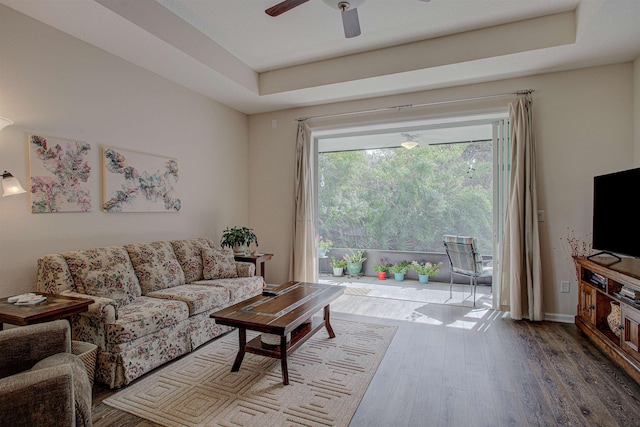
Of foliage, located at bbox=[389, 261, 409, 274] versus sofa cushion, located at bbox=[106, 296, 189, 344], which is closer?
sofa cushion, located at bbox=[106, 296, 189, 344]

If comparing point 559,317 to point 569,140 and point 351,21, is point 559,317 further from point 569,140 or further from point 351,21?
point 351,21

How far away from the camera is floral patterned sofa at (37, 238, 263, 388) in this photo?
7.67 ft

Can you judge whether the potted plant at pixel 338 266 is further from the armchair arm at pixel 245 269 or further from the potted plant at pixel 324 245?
the armchair arm at pixel 245 269

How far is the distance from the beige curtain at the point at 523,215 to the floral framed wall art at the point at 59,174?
14.6 feet

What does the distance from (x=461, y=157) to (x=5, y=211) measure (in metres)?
6.10

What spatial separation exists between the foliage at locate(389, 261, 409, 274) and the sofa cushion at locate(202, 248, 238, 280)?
10.6 ft

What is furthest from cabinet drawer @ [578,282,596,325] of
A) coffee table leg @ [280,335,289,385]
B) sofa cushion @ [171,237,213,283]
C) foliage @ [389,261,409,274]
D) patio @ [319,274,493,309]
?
sofa cushion @ [171,237,213,283]

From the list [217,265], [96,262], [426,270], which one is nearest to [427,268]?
[426,270]

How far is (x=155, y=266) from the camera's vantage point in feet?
10.8

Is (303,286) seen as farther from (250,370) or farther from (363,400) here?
(363,400)

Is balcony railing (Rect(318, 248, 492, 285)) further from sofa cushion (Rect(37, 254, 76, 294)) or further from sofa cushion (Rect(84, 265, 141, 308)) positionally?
sofa cushion (Rect(37, 254, 76, 294))

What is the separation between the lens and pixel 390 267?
626 centimetres

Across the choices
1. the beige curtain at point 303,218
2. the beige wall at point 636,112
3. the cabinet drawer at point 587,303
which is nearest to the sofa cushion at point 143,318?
the beige curtain at point 303,218

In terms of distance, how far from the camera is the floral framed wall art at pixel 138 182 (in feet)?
10.7
